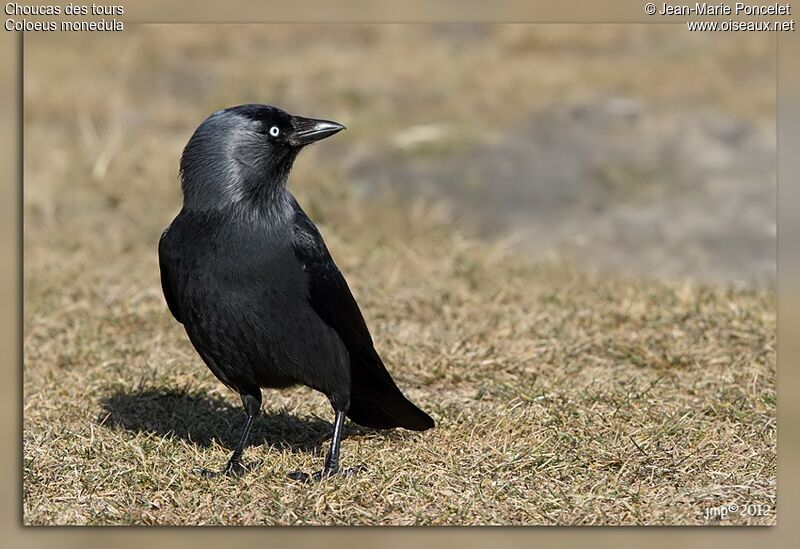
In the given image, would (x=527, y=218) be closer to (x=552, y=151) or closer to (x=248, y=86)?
(x=552, y=151)

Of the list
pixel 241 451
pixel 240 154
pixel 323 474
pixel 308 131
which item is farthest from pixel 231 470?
pixel 308 131

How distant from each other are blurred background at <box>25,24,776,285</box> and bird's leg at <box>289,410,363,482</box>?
12.6 ft

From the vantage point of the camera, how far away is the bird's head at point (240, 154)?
13.7 feet

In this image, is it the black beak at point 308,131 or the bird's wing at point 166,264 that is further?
the black beak at point 308,131

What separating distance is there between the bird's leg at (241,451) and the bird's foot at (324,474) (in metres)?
0.21

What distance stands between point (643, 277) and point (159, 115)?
6.79m

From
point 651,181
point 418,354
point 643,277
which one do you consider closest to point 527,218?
point 651,181

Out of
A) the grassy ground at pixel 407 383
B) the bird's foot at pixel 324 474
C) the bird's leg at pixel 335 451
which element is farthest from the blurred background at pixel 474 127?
the bird's foot at pixel 324 474

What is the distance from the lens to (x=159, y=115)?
12.1 metres

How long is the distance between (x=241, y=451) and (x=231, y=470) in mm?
119

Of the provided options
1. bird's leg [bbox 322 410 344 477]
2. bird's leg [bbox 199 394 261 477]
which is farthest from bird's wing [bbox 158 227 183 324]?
bird's leg [bbox 322 410 344 477]

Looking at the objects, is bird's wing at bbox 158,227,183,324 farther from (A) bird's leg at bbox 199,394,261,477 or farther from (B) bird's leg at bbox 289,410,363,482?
(B) bird's leg at bbox 289,410,363,482

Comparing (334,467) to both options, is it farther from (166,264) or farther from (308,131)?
(308,131)

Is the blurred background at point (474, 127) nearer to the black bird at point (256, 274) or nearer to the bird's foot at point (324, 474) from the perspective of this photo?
the black bird at point (256, 274)
